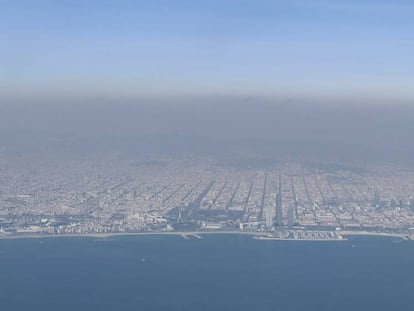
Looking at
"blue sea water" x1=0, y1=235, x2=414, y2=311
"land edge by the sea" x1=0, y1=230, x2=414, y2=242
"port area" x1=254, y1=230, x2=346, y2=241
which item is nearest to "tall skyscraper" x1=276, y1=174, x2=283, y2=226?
"port area" x1=254, y1=230, x2=346, y2=241

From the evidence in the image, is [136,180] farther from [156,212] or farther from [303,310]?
[303,310]

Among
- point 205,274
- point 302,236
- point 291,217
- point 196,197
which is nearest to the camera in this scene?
point 205,274

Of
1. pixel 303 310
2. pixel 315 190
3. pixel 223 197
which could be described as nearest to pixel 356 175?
→ pixel 315 190

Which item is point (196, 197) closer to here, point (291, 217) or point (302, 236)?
point (291, 217)

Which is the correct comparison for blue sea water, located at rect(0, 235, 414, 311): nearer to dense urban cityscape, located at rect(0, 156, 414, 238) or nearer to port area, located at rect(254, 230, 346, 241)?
port area, located at rect(254, 230, 346, 241)

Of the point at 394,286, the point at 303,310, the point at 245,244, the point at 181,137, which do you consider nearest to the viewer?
the point at 303,310

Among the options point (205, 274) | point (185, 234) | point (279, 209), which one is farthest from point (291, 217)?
point (205, 274)
